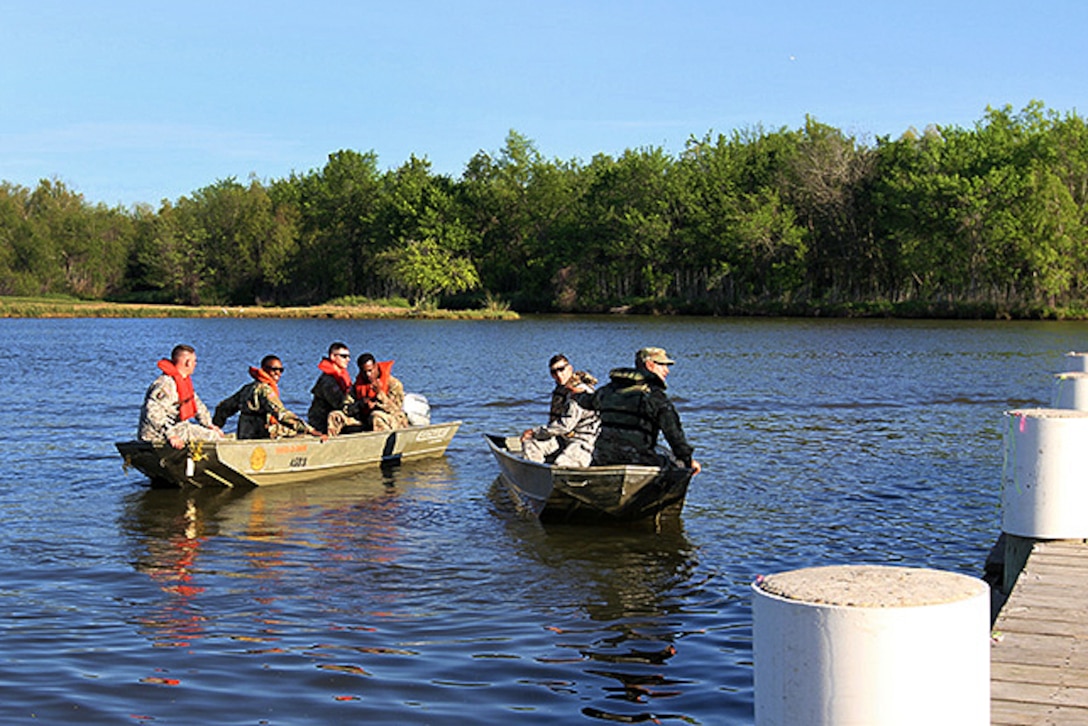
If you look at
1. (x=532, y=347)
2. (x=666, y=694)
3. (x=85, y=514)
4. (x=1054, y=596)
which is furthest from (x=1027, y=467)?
(x=532, y=347)

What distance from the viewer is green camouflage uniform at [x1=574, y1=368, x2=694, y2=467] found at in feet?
37.6

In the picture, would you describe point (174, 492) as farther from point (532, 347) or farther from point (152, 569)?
point (532, 347)

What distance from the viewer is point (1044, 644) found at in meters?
5.68

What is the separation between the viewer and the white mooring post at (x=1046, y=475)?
7293 mm

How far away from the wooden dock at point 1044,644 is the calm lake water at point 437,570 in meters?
1.69

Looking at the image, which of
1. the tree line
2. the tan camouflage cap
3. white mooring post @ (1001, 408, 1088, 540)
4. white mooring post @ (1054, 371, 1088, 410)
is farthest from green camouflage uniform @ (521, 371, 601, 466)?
the tree line

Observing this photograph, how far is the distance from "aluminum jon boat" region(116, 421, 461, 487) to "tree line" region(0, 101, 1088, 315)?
2307 inches

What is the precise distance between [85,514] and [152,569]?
3072 mm

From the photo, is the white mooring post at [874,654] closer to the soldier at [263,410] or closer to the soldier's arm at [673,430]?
the soldier's arm at [673,430]

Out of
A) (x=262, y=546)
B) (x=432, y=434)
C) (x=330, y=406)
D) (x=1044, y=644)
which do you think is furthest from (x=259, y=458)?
(x=1044, y=644)

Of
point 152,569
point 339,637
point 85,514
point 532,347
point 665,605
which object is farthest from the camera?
point 532,347

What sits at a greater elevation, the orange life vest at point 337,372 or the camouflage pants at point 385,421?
the orange life vest at point 337,372

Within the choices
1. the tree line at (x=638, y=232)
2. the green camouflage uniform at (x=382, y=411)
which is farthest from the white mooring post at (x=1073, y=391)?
the tree line at (x=638, y=232)

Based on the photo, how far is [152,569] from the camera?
10.7 meters
